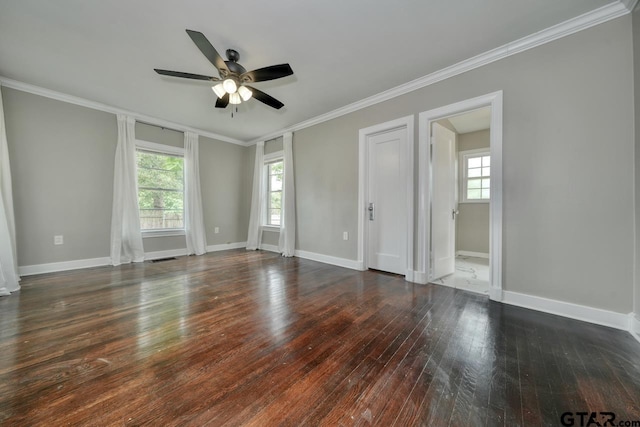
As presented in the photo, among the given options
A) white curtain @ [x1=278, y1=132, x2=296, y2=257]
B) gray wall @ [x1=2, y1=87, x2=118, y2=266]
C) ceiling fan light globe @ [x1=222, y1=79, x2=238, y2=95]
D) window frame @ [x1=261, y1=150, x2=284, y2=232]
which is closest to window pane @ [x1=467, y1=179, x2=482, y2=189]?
white curtain @ [x1=278, y1=132, x2=296, y2=257]

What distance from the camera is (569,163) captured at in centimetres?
224

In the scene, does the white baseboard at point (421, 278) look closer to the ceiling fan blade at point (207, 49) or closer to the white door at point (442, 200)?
the white door at point (442, 200)

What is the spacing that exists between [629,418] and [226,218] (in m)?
6.14

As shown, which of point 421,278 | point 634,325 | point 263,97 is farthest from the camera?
point 421,278

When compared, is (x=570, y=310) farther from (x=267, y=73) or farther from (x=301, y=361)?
(x=267, y=73)

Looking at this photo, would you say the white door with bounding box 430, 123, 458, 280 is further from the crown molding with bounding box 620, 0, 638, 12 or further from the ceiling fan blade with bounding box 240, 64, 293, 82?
the ceiling fan blade with bounding box 240, 64, 293, 82

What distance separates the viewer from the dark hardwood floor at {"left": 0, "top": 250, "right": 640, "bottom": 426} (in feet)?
3.89

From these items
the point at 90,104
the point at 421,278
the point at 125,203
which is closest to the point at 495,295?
the point at 421,278

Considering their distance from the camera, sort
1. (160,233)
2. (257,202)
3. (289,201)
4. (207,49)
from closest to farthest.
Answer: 1. (207,49)
2. (160,233)
3. (289,201)
4. (257,202)

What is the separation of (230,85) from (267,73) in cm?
43

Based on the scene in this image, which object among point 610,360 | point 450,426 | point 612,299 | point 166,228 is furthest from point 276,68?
point 166,228

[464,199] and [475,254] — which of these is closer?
[475,254]

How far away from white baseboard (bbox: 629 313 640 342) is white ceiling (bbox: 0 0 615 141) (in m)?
2.62

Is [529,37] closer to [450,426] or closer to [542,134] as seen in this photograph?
[542,134]
